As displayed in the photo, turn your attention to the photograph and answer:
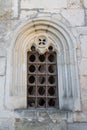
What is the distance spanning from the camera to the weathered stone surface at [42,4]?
404 centimetres

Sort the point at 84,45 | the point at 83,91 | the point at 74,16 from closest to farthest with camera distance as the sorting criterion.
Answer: the point at 83,91 < the point at 84,45 < the point at 74,16

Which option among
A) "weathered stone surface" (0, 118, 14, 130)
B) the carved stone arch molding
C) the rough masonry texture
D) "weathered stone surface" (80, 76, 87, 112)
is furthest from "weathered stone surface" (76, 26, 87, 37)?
"weathered stone surface" (0, 118, 14, 130)

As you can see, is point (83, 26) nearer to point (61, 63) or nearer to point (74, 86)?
point (61, 63)

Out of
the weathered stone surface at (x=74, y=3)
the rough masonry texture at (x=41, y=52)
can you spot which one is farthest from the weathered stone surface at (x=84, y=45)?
the weathered stone surface at (x=74, y=3)

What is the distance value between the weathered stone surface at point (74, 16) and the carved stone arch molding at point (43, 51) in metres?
0.14

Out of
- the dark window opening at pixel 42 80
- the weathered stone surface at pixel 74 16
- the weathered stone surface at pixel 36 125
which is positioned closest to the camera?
the weathered stone surface at pixel 36 125

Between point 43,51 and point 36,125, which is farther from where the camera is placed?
point 43,51

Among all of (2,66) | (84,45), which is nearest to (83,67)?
(84,45)

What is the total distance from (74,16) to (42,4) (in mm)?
576

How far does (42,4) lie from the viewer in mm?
4051

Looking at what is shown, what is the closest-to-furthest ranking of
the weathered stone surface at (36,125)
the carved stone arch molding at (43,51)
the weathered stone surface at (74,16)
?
the weathered stone surface at (36,125)
the carved stone arch molding at (43,51)
the weathered stone surface at (74,16)

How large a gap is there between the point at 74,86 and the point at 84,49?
63cm

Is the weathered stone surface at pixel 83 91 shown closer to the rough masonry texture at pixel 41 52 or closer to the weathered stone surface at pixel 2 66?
the rough masonry texture at pixel 41 52

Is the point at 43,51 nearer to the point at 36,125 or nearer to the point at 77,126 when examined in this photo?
the point at 36,125
